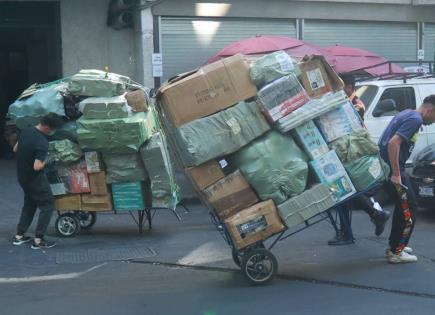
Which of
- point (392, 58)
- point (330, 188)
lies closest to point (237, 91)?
point (330, 188)

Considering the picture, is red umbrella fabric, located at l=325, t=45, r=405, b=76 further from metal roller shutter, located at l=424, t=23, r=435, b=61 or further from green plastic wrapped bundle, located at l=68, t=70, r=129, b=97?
green plastic wrapped bundle, located at l=68, t=70, r=129, b=97

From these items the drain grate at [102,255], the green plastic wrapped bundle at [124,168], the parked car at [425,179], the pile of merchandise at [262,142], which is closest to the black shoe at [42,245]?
the drain grate at [102,255]

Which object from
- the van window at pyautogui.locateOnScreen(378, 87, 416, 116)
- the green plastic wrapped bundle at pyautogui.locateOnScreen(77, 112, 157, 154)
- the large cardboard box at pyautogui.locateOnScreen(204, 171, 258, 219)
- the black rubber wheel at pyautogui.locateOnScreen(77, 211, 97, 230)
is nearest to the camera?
the large cardboard box at pyautogui.locateOnScreen(204, 171, 258, 219)

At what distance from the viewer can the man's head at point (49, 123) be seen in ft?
25.8

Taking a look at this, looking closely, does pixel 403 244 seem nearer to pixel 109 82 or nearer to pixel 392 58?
pixel 109 82

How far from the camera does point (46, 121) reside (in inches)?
310

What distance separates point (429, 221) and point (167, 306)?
504cm

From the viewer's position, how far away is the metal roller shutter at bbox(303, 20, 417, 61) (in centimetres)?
1642

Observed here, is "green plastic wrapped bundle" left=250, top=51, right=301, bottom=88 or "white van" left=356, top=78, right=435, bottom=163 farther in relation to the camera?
"white van" left=356, top=78, right=435, bottom=163

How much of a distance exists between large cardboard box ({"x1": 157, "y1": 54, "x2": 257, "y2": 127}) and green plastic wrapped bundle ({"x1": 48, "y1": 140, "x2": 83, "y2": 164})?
2.62 meters

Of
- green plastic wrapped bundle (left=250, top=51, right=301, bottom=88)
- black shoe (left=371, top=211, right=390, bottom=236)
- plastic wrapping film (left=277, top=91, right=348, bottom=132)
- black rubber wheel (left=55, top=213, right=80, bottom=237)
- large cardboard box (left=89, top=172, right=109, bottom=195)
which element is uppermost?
green plastic wrapped bundle (left=250, top=51, right=301, bottom=88)

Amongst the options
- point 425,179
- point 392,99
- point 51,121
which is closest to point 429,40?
point 392,99

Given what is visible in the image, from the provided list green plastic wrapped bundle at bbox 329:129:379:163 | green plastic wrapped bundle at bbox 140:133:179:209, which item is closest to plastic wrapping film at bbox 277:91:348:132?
green plastic wrapped bundle at bbox 329:129:379:163

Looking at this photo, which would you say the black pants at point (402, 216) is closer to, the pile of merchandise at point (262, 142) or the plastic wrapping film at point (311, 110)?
the pile of merchandise at point (262, 142)
